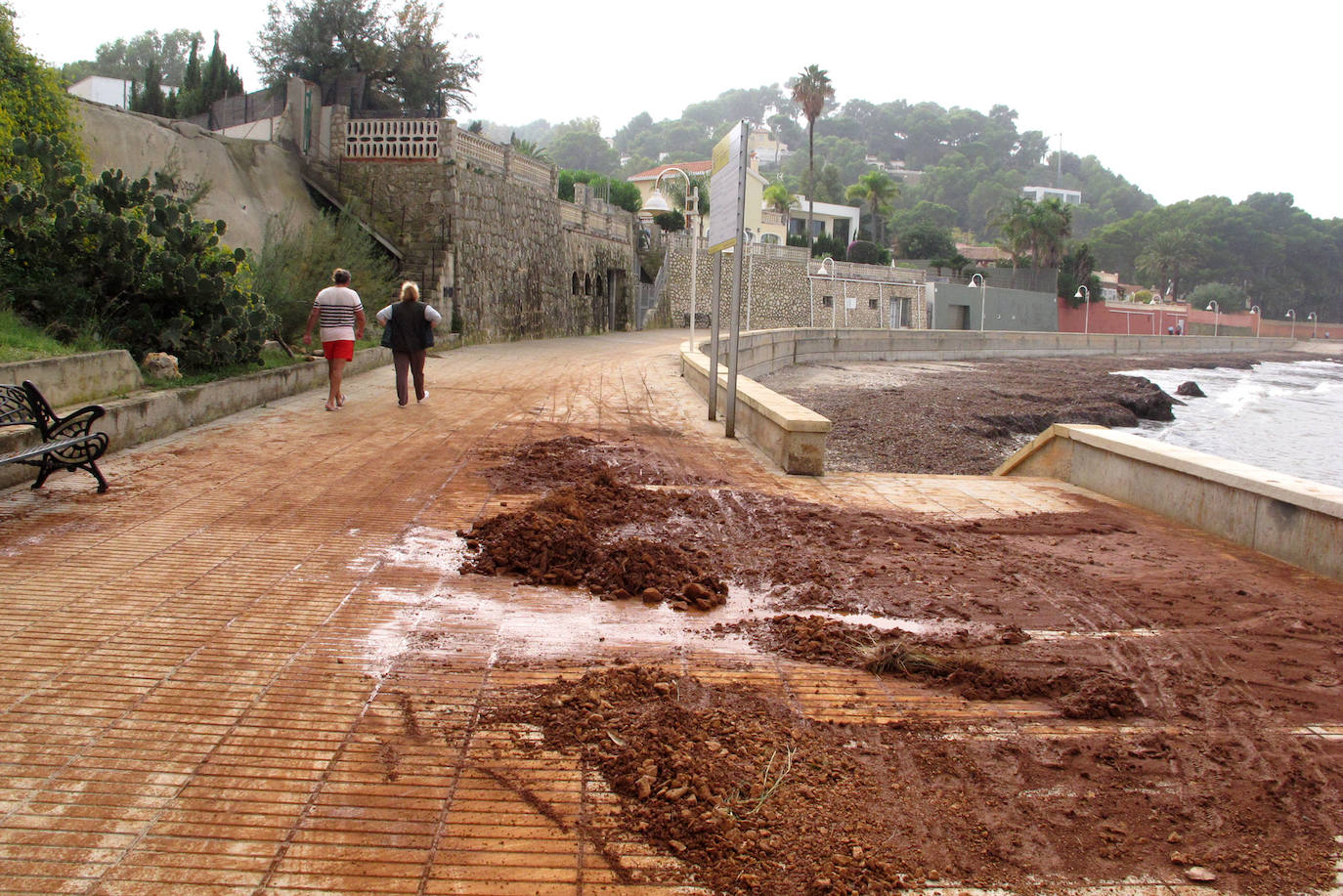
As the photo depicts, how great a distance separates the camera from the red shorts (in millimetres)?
10695

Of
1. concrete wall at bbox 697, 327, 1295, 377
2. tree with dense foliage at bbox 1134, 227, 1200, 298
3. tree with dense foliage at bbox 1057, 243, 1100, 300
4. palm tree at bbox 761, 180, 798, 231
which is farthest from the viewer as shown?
tree with dense foliage at bbox 1134, 227, 1200, 298

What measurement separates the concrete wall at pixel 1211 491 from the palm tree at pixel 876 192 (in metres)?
73.4

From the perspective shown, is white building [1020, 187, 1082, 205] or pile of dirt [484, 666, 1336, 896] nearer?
pile of dirt [484, 666, 1336, 896]

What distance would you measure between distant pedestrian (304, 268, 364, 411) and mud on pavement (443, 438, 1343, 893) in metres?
5.25

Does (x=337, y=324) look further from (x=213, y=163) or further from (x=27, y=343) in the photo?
(x=213, y=163)

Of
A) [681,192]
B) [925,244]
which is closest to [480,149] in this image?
[681,192]

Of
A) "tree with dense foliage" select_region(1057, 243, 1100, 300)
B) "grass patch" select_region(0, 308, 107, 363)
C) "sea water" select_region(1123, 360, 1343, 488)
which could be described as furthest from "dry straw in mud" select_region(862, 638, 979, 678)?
"tree with dense foliage" select_region(1057, 243, 1100, 300)

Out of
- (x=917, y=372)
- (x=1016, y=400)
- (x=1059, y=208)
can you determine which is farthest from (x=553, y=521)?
(x=1059, y=208)

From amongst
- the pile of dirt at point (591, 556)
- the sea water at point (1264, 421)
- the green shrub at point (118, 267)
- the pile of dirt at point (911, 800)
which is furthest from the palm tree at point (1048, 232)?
the pile of dirt at point (911, 800)

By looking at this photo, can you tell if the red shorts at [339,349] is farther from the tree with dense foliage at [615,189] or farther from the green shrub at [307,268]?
the tree with dense foliage at [615,189]

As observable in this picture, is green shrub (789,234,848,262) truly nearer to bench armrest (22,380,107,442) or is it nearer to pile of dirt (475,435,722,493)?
pile of dirt (475,435,722,493)

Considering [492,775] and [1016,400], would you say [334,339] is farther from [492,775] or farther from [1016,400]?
[1016,400]

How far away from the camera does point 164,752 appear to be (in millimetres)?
3068

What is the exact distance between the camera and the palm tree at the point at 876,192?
78938mm
